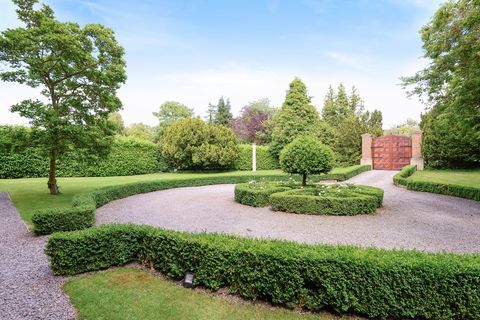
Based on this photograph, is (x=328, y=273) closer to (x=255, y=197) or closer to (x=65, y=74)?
(x=255, y=197)

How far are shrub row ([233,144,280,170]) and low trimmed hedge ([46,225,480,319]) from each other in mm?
22550

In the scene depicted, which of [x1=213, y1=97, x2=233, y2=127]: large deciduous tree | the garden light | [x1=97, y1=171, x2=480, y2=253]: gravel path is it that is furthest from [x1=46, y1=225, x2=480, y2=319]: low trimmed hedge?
[x1=213, y1=97, x2=233, y2=127]: large deciduous tree

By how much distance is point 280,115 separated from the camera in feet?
104

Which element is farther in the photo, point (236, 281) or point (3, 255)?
point (3, 255)

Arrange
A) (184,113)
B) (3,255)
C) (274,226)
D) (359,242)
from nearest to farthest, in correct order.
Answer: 1. (3,255)
2. (359,242)
3. (274,226)
4. (184,113)

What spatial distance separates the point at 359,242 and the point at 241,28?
837 cm

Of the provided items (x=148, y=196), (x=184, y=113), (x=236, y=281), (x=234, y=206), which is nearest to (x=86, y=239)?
(x=236, y=281)

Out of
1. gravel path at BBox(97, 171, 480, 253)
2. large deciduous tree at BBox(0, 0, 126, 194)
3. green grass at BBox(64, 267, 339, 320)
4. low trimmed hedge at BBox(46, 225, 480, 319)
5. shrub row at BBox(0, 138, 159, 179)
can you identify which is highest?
large deciduous tree at BBox(0, 0, 126, 194)

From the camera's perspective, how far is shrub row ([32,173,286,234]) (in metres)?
7.17

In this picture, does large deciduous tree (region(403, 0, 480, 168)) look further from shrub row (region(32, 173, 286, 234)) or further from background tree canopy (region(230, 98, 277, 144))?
background tree canopy (region(230, 98, 277, 144))

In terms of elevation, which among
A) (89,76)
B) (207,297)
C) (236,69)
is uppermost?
(236,69)

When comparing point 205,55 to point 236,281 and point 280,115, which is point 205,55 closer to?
point 236,281

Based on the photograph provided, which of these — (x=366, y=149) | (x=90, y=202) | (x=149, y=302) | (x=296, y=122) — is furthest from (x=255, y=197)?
(x=296, y=122)

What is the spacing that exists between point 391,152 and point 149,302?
1031 inches
